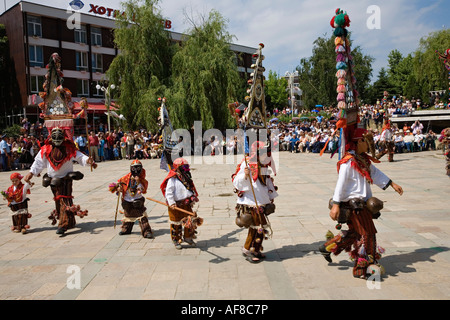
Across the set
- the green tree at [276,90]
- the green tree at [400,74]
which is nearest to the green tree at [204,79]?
the green tree at [276,90]

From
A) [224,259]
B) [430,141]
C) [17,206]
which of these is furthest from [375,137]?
[17,206]

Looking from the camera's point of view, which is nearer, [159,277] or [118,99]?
[159,277]

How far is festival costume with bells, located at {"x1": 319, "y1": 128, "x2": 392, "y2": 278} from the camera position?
4.51 metres

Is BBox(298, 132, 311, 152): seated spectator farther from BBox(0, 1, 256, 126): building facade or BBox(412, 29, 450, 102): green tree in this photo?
BBox(412, 29, 450, 102): green tree

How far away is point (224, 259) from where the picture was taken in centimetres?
543

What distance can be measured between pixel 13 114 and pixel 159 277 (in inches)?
1247

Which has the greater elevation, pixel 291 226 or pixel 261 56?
pixel 261 56

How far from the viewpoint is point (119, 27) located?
2528cm

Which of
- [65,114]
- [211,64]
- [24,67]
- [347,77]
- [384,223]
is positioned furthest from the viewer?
[24,67]

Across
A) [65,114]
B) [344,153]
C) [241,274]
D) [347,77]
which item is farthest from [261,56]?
[65,114]

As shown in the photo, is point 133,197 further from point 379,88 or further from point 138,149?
point 379,88

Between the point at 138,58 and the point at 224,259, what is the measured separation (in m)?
22.1

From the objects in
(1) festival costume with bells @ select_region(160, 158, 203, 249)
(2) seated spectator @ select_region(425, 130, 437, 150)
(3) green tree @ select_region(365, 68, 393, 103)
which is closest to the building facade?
(2) seated spectator @ select_region(425, 130, 437, 150)

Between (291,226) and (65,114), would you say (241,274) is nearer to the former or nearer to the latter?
(291,226)
